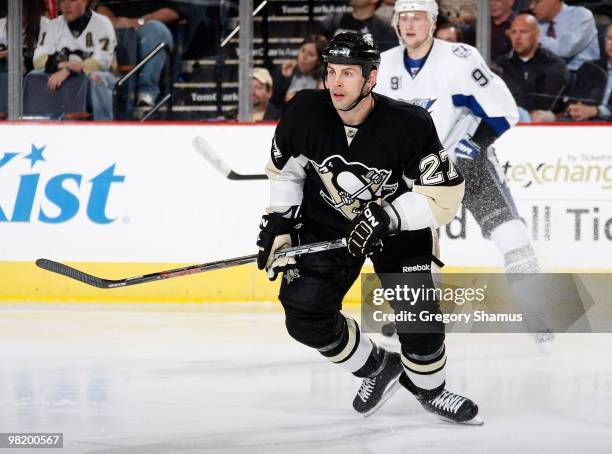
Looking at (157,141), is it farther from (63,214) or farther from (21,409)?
(21,409)

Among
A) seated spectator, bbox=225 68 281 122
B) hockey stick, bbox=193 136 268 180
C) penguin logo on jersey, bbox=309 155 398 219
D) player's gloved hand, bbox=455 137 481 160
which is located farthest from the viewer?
seated spectator, bbox=225 68 281 122

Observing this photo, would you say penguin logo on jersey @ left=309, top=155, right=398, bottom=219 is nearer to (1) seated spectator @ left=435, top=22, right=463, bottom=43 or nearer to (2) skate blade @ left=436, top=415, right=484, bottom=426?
(2) skate blade @ left=436, top=415, right=484, bottom=426

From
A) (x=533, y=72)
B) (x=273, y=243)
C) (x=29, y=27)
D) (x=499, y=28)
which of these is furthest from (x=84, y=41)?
(x=273, y=243)

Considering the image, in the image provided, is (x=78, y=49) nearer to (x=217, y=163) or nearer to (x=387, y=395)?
(x=217, y=163)

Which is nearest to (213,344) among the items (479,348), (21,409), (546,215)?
(479,348)

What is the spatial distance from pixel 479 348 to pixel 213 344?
3.29 feet

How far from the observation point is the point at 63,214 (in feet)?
19.1

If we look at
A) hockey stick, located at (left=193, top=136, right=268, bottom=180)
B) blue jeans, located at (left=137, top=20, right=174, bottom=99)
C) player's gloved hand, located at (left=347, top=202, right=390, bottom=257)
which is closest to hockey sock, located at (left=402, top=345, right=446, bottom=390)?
player's gloved hand, located at (left=347, top=202, right=390, bottom=257)

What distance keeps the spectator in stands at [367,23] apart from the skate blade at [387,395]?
270 centimetres

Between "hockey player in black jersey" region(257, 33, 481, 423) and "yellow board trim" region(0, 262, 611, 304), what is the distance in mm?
2452

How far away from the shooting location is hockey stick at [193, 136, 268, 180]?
5.42 metres

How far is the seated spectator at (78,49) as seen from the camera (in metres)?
6.04

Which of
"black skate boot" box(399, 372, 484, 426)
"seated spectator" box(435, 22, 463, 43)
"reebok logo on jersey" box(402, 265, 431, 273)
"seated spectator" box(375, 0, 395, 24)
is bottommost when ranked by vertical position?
"black skate boot" box(399, 372, 484, 426)

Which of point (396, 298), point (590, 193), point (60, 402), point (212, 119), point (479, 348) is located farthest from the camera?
point (212, 119)
